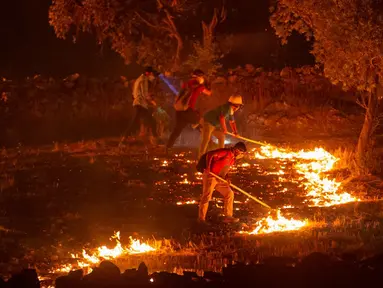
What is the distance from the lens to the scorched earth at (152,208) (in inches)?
354

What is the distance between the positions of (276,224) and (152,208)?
2222mm

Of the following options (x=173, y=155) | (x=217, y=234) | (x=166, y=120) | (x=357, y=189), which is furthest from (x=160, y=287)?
(x=166, y=120)

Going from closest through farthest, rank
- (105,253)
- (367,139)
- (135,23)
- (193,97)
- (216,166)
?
1. (105,253)
2. (216,166)
3. (193,97)
4. (367,139)
5. (135,23)

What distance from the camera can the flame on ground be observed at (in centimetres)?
844

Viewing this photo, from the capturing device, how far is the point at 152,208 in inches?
453

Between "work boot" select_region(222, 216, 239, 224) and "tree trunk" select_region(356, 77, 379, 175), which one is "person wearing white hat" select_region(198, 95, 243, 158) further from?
"work boot" select_region(222, 216, 239, 224)

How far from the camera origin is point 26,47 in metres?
29.4

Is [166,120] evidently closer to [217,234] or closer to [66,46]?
[217,234]

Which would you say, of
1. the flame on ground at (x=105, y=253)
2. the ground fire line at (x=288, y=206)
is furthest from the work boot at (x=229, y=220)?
the flame on ground at (x=105, y=253)

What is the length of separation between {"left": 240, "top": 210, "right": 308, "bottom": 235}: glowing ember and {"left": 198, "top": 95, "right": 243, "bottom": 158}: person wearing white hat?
2991 millimetres

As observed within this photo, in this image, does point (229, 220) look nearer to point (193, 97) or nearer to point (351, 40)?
point (351, 40)

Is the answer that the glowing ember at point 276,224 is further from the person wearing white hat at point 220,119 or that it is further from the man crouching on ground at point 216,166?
the person wearing white hat at point 220,119

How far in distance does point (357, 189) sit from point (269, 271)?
6.89m

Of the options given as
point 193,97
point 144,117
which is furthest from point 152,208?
point 144,117
